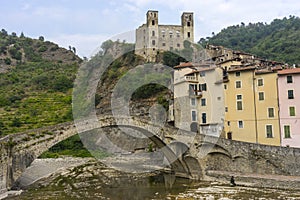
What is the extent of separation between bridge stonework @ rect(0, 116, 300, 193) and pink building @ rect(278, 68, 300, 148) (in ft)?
17.6

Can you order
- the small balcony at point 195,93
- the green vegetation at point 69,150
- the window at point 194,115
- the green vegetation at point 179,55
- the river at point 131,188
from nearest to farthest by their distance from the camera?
the river at point 131,188 < the small balcony at point 195,93 < the window at point 194,115 < the green vegetation at point 69,150 < the green vegetation at point 179,55

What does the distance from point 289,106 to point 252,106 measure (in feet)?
8.74

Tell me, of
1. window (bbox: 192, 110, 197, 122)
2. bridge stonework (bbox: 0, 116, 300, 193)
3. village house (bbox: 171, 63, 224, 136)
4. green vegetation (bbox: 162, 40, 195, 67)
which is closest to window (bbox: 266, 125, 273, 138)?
village house (bbox: 171, 63, 224, 136)

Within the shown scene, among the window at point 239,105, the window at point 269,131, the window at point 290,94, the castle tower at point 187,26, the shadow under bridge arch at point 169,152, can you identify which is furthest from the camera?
the castle tower at point 187,26

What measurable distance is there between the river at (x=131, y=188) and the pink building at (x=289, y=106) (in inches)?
300

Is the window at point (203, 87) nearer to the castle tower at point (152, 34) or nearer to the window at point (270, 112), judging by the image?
the window at point (270, 112)

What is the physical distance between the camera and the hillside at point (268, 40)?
2364 inches

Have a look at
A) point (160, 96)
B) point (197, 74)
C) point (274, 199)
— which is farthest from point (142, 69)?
point (274, 199)

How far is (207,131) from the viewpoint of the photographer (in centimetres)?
3078

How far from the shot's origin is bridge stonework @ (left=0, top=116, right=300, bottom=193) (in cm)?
1800

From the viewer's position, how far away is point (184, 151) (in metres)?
24.2

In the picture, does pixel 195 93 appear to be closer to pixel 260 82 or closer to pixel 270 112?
pixel 260 82

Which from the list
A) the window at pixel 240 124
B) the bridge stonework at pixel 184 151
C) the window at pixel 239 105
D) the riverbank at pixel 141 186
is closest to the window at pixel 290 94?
the window at pixel 239 105

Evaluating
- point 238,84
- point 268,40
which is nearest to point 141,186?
point 238,84
